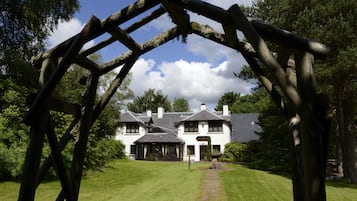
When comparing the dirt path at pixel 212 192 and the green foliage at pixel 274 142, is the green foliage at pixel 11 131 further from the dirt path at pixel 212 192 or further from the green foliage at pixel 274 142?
the green foliage at pixel 274 142

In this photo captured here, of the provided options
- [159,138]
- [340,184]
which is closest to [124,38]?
[340,184]

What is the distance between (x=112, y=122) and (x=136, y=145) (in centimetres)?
1896

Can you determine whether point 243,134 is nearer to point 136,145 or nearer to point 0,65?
point 136,145

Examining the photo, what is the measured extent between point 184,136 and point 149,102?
34128 millimetres

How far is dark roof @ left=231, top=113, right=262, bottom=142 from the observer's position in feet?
144

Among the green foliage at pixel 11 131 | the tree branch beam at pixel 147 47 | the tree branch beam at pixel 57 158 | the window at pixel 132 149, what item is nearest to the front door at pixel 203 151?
the window at pixel 132 149

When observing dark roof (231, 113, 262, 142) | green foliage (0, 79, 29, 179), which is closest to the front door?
dark roof (231, 113, 262, 142)

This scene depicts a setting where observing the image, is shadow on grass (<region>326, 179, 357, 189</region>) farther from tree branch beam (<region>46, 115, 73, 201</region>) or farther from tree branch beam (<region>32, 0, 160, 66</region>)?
tree branch beam (<region>32, 0, 160, 66</region>)

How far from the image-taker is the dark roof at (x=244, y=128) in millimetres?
43766

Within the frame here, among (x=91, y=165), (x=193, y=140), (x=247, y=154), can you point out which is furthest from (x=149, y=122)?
(x=91, y=165)

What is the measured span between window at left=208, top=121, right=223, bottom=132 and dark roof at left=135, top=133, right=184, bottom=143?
15.2ft

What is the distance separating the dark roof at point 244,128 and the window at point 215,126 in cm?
247

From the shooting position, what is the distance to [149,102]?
77.8 metres

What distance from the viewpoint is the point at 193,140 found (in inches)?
1748
